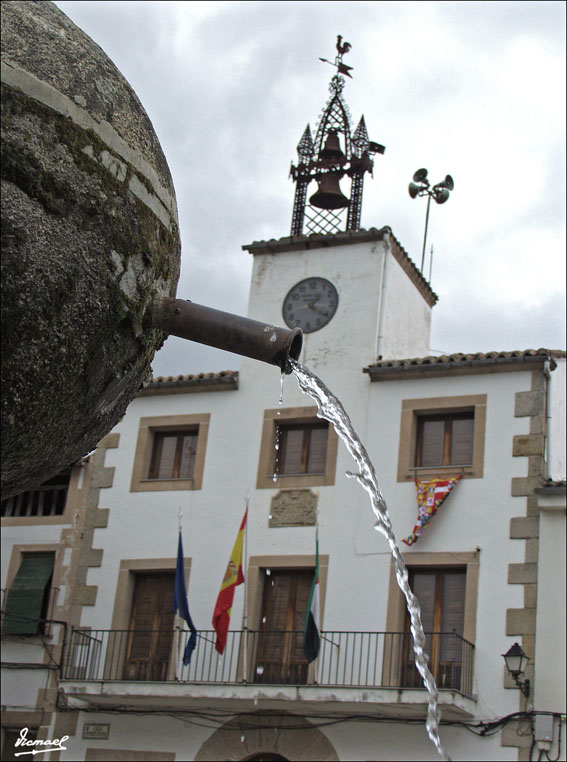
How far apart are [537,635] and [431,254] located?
768 centimetres

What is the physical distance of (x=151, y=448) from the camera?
62.0ft

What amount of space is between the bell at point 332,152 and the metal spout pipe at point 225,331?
17356mm

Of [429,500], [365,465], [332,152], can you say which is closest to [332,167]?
[332,152]

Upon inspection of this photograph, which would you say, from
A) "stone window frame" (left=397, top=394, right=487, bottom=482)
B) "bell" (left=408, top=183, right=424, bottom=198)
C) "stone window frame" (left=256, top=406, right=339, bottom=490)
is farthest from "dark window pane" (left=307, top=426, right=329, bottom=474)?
"bell" (left=408, top=183, right=424, bottom=198)

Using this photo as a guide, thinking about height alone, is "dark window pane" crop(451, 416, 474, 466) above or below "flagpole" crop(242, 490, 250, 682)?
above

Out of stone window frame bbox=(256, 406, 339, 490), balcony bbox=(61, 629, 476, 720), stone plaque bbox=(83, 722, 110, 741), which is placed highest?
stone window frame bbox=(256, 406, 339, 490)

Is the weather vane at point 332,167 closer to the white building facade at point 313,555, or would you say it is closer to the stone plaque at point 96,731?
the white building facade at point 313,555

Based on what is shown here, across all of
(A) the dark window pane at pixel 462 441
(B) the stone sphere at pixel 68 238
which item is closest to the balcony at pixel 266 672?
(A) the dark window pane at pixel 462 441

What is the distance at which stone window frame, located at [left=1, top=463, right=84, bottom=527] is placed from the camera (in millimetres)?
18906

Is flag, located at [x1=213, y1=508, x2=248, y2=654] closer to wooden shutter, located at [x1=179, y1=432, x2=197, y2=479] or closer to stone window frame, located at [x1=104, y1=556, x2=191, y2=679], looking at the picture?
stone window frame, located at [x1=104, y1=556, x2=191, y2=679]

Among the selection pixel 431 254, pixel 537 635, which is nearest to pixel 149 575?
pixel 537 635

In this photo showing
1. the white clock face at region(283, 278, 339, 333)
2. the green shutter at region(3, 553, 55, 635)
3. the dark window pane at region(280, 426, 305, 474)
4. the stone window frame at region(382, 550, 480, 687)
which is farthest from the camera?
the white clock face at region(283, 278, 339, 333)

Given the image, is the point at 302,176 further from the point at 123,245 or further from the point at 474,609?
the point at 123,245

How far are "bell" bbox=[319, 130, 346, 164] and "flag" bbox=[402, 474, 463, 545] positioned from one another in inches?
269
